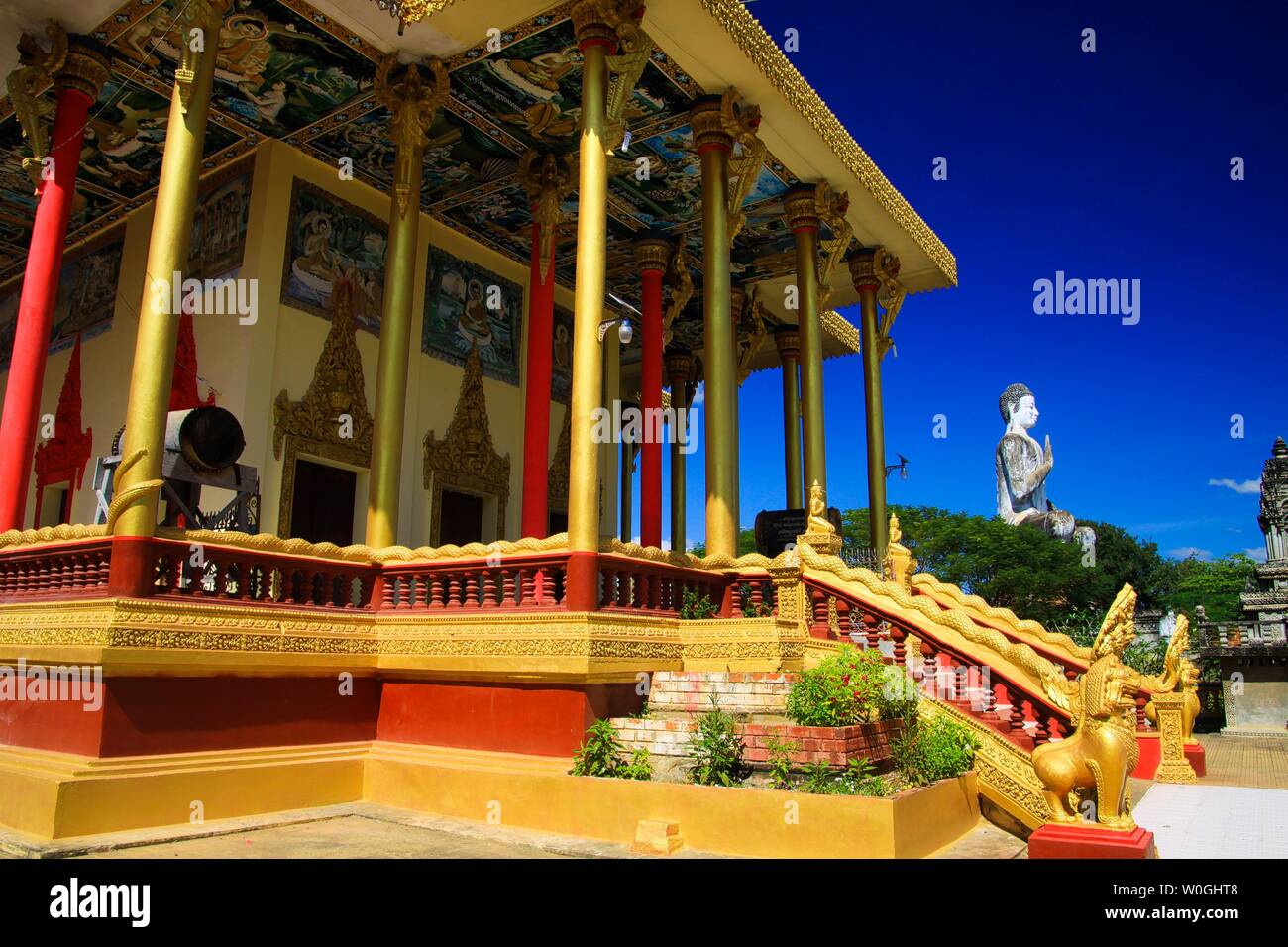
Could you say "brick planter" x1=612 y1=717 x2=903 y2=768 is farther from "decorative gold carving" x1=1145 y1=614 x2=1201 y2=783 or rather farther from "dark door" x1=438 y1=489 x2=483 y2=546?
"dark door" x1=438 y1=489 x2=483 y2=546

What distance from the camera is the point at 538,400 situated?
1297 cm

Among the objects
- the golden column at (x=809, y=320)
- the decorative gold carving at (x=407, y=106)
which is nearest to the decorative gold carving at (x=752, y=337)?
the golden column at (x=809, y=320)

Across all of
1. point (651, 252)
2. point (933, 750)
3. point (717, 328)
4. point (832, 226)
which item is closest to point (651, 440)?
point (717, 328)


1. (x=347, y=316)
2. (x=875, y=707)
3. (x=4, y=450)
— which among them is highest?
(x=347, y=316)

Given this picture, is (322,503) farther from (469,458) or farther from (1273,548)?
(1273,548)

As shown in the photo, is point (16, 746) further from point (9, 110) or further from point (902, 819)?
point (9, 110)

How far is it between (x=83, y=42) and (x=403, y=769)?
9.07 metres

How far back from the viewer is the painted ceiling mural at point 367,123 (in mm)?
10922

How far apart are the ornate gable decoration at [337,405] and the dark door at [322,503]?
0.95 ft

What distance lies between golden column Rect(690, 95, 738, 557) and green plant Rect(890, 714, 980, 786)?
3720 millimetres

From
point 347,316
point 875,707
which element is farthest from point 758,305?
point 875,707

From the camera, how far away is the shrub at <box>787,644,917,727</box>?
6.66 meters

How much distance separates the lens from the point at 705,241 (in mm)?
11883

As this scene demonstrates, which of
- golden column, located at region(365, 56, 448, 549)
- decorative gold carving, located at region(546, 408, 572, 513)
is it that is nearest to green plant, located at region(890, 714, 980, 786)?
golden column, located at region(365, 56, 448, 549)
